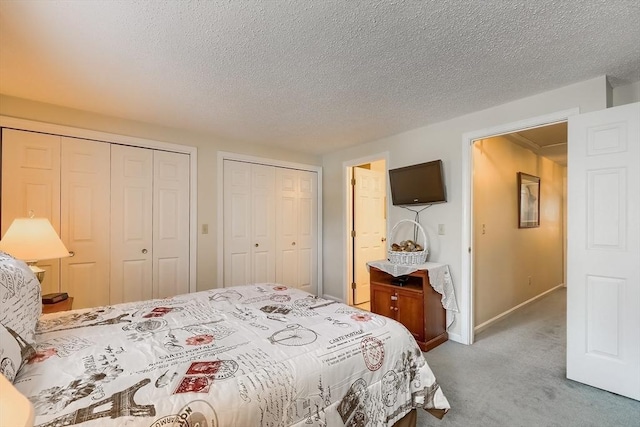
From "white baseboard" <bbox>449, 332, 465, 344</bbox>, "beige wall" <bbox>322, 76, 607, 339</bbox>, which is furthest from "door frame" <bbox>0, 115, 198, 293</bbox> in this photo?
"white baseboard" <bbox>449, 332, 465, 344</bbox>

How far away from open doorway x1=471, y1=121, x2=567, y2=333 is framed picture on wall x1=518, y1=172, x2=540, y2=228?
0.6 inches

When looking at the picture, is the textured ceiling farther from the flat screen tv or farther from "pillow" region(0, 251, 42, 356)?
"pillow" region(0, 251, 42, 356)

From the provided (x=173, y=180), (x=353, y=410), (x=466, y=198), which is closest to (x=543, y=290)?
(x=466, y=198)

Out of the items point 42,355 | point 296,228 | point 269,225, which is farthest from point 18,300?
point 296,228

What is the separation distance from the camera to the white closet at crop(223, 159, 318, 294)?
3758 mm

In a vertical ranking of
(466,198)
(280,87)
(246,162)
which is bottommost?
(466,198)

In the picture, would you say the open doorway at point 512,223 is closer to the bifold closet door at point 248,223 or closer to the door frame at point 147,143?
the bifold closet door at point 248,223

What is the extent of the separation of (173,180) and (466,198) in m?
3.19

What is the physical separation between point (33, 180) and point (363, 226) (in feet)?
12.3

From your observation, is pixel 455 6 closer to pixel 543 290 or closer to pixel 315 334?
pixel 315 334

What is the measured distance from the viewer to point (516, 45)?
178 cm

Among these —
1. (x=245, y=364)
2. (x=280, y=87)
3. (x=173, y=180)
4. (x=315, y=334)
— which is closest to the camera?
(x=245, y=364)

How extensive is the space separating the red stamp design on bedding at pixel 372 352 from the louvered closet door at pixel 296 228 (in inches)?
113

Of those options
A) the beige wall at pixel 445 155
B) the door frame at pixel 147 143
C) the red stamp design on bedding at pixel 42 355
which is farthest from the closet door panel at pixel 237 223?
the red stamp design on bedding at pixel 42 355
